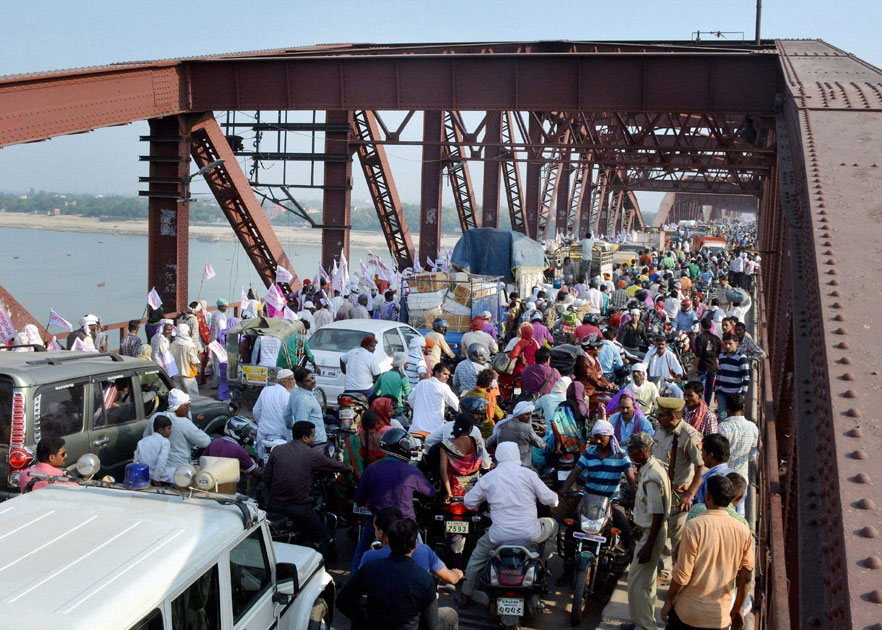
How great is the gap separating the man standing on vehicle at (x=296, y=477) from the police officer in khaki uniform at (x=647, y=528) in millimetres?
Answer: 2653

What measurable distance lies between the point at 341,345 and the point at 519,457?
6.67 m

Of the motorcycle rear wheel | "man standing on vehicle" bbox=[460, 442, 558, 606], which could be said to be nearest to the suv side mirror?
"man standing on vehicle" bbox=[460, 442, 558, 606]

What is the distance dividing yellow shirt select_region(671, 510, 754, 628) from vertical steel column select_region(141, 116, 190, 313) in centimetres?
1471

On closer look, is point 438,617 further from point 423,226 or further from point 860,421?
point 423,226

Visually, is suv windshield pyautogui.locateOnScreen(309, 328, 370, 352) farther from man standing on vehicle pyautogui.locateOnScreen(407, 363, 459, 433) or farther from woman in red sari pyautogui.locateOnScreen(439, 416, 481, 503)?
woman in red sari pyautogui.locateOnScreen(439, 416, 481, 503)

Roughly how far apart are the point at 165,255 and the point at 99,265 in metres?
53.7

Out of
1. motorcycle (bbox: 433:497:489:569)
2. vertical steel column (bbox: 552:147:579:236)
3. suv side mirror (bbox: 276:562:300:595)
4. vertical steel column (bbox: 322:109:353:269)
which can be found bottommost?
motorcycle (bbox: 433:497:489:569)

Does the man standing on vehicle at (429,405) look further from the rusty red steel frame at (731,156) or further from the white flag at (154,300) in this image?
the white flag at (154,300)

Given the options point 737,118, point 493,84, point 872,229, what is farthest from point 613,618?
point 737,118

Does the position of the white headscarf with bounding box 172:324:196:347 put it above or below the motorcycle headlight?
above

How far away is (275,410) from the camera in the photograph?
27.7 feet

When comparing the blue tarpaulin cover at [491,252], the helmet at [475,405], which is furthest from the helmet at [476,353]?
the blue tarpaulin cover at [491,252]

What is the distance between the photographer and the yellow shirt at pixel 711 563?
501 centimetres

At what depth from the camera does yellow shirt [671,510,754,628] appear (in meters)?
5.01
